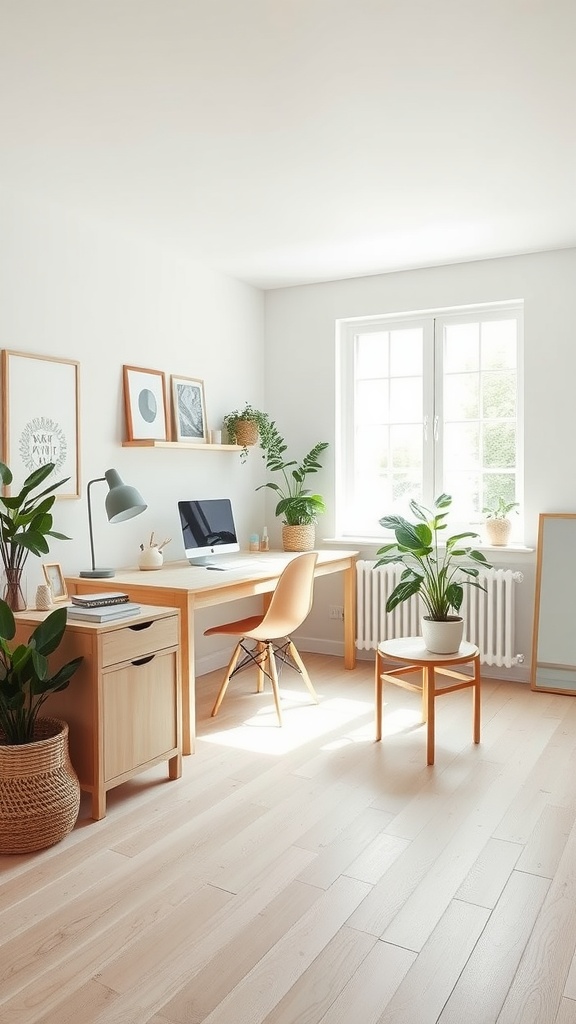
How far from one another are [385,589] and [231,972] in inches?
124

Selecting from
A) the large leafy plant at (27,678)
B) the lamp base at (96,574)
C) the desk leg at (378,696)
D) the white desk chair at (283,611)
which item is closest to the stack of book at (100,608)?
the large leafy plant at (27,678)

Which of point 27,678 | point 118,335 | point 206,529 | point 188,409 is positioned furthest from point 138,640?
point 188,409

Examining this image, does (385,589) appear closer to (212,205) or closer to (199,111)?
(212,205)

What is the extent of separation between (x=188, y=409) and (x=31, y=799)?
2523 millimetres

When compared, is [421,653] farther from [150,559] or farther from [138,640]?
[150,559]

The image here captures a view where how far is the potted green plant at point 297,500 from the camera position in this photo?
16.3 feet

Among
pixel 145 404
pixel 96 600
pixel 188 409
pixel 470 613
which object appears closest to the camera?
pixel 96 600

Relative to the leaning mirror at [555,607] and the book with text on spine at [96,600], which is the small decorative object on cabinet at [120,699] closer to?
the book with text on spine at [96,600]

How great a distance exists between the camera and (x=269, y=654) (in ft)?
12.6

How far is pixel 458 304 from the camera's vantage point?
4684mm

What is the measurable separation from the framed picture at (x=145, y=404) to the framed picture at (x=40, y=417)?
38 cm

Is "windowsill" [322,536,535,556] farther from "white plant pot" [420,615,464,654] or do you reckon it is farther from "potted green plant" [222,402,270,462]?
"white plant pot" [420,615,464,654]

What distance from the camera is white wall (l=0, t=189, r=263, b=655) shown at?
11.5 ft

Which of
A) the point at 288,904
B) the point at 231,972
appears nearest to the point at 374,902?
the point at 288,904
